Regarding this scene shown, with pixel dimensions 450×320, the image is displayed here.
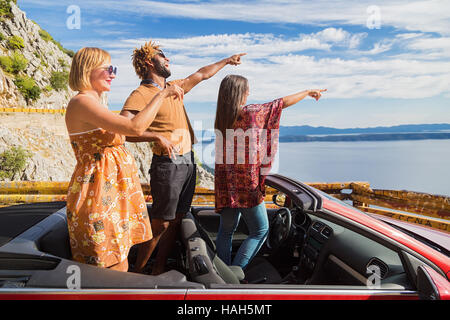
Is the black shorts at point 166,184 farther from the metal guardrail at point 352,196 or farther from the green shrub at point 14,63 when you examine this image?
the green shrub at point 14,63

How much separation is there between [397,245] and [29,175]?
139 feet

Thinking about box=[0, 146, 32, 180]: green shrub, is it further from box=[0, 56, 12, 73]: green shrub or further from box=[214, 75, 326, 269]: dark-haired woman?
box=[214, 75, 326, 269]: dark-haired woman

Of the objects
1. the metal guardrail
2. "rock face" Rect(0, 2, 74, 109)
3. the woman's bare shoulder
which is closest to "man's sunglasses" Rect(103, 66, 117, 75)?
the woman's bare shoulder

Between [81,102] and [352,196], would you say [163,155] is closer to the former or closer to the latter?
[81,102]

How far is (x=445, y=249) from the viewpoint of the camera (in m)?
2.23

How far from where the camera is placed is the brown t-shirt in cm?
254

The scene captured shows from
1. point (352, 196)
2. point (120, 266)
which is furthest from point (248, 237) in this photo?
point (352, 196)

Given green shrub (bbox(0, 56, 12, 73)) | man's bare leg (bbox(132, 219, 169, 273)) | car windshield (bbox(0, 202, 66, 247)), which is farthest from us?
green shrub (bbox(0, 56, 12, 73))

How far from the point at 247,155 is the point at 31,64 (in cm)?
5836

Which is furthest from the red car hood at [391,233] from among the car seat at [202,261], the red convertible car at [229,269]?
the car seat at [202,261]

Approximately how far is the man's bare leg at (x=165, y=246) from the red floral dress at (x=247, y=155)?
39 cm

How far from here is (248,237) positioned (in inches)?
109

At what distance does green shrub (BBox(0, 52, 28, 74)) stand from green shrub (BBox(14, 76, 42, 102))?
1.46 metres

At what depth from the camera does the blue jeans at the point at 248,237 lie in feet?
8.86
